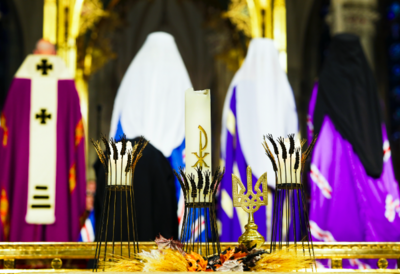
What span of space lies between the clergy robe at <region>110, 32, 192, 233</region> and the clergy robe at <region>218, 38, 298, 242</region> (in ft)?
0.92

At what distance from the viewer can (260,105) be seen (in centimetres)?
389

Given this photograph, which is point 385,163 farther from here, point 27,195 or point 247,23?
point 247,23

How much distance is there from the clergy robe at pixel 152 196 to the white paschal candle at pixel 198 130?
113cm

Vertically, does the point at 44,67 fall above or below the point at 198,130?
above

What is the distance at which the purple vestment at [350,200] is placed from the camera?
128 inches

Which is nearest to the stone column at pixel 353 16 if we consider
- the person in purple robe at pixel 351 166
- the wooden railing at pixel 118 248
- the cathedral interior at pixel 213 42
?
the cathedral interior at pixel 213 42

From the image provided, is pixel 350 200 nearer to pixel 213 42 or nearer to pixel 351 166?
pixel 351 166

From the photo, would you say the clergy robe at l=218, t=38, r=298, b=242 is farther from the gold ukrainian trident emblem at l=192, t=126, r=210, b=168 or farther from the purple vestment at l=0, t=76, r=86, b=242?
the gold ukrainian trident emblem at l=192, t=126, r=210, b=168

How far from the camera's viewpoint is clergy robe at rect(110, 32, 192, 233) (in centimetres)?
368

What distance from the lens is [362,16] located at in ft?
24.3

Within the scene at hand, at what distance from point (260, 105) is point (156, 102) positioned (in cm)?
66

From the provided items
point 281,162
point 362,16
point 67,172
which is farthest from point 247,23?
point 281,162

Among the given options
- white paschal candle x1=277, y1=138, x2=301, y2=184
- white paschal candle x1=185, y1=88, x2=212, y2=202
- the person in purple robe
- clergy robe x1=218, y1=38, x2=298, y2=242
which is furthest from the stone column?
white paschal candle x1=277, y1=138, x2=301, y2=184

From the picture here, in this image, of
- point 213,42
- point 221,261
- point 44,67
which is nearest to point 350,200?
point 221,261
